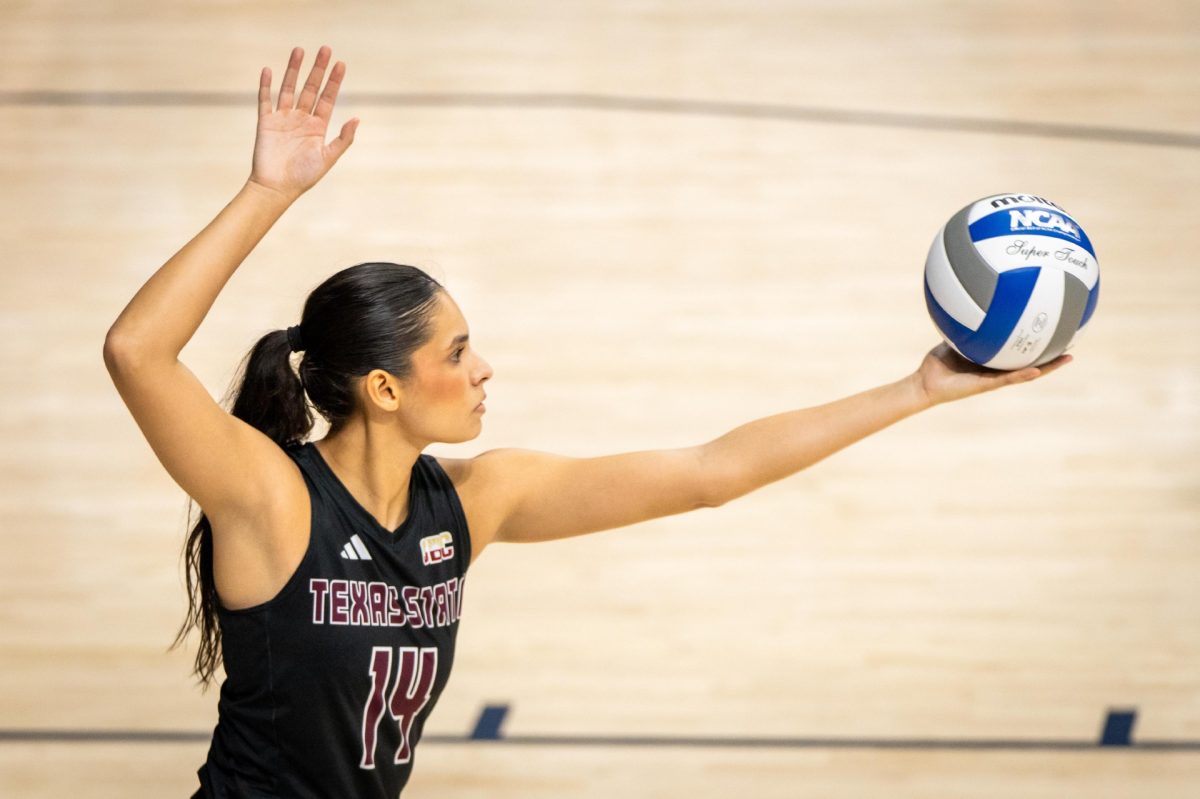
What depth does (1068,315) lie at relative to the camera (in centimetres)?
243

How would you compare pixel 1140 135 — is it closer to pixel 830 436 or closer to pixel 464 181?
pixel 464 181

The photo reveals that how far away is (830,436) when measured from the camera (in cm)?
236

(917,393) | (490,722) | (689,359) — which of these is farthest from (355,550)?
(689,359)

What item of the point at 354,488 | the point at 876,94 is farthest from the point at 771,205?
the point at 354,488

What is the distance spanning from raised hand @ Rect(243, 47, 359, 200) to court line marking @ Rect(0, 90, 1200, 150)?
4.98m

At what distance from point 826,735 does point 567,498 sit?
6.05 feet

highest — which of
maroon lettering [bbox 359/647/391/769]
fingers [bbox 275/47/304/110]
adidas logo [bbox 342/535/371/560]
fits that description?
fingers [bbox 275/47/304/110]

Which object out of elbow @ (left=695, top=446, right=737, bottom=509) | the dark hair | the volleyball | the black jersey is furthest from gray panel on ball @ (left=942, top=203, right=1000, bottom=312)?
the black jersey

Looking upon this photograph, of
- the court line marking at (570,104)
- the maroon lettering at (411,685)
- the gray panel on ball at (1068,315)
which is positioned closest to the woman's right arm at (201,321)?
the maroon lettering at (411,685)

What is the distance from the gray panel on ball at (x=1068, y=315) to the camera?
7.95ft

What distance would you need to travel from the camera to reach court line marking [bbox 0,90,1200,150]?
22.2 feet

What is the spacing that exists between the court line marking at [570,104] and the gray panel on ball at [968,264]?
171 inches

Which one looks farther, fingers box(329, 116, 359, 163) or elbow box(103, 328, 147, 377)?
fingers box(329, 116, 359, 163)

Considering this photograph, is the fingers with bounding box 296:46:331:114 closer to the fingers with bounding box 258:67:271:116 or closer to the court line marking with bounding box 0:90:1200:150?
the fingers with bounding box 258:67:271:116
